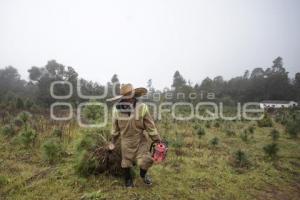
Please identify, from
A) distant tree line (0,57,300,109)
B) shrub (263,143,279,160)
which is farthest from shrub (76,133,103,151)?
distant tree line (0,57,300,109)

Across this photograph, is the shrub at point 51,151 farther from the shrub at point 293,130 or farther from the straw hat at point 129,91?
the shrub at point 293,130

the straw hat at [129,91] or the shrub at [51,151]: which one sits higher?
the straw hat at [129,91]

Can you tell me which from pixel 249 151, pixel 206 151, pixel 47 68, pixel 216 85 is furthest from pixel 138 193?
pixel 216 85

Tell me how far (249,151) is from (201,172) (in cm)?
331

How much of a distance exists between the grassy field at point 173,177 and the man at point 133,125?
61 centimetres

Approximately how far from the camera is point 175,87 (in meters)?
57.1

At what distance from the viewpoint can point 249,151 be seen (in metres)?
8.78

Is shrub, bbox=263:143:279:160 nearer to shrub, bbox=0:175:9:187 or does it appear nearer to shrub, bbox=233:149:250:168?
shrub, bbox=233:149:250:168

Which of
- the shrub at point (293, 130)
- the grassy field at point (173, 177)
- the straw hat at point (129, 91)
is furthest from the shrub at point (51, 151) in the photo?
the shrub at point (293, 130)

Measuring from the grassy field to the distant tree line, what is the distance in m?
25.6

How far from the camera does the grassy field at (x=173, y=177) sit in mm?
4684

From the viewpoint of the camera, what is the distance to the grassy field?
4684mm

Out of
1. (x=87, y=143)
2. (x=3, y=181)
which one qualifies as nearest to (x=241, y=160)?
(x=87, y=143)


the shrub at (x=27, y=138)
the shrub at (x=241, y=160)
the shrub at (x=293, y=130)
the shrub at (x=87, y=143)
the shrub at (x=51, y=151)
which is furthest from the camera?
the shrub at (x=293, y=130)
